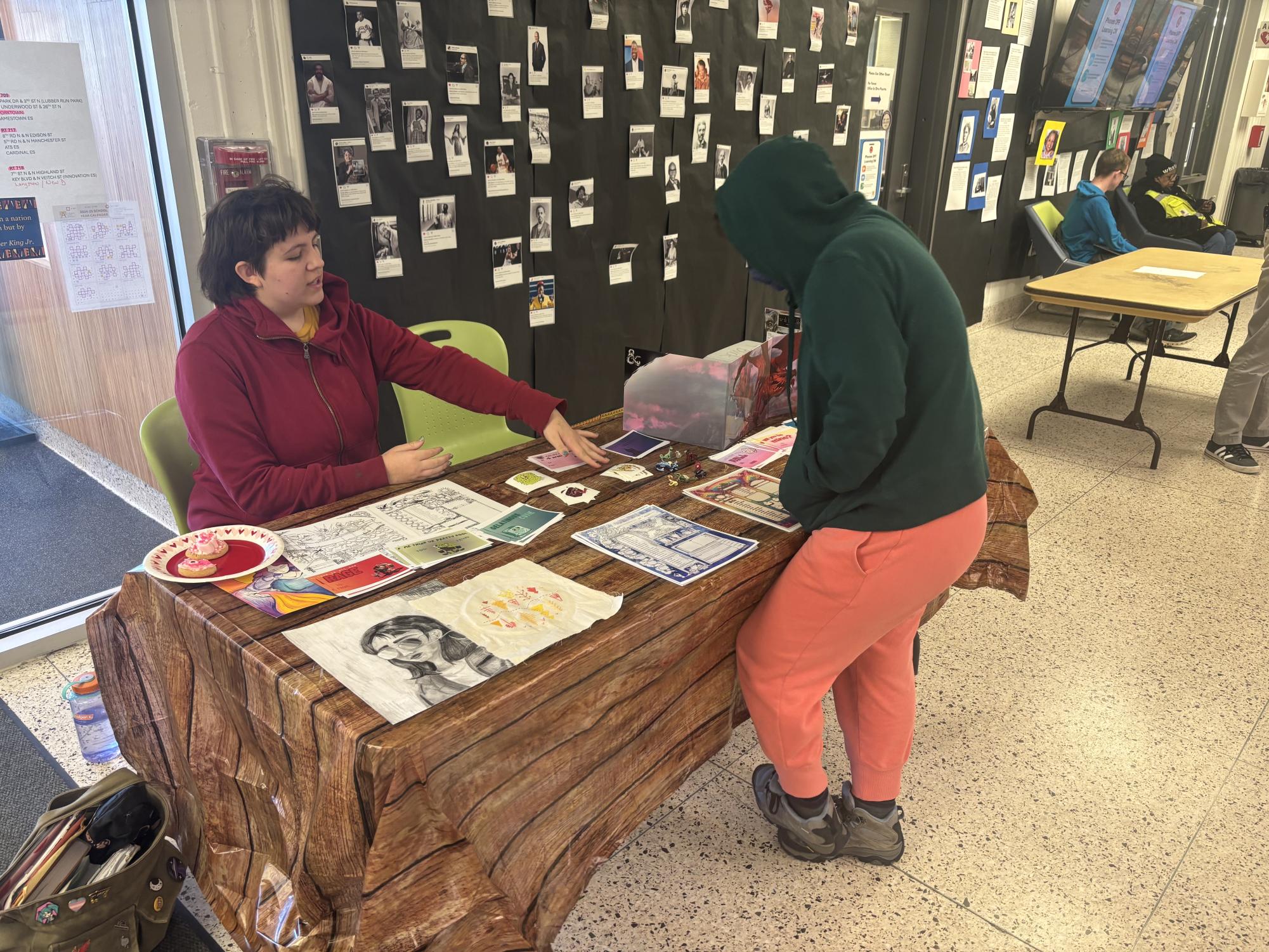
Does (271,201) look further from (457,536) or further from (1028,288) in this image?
(1028,288)

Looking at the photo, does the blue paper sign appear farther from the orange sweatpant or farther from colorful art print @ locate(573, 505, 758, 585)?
the orange sweatpant

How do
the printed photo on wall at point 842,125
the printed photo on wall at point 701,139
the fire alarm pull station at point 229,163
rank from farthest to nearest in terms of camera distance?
the printed photo on wall at point 842,125, the printed photo on wall at point 701,139, the fire alarm pull station at point 229,163

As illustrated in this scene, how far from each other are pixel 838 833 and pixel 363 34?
2.58m

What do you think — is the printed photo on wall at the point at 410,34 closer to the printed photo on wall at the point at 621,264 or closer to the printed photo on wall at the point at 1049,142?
the printed photo on wall at the point at 621,264

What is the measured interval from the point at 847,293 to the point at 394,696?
88cm

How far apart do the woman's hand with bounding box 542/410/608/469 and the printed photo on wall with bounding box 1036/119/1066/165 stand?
19.7ft

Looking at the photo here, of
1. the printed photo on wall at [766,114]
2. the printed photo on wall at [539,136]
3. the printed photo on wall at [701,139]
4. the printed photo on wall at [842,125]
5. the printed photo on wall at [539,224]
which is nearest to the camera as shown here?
the printed photo on wall at [539,136]

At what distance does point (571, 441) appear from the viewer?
2.01 meters

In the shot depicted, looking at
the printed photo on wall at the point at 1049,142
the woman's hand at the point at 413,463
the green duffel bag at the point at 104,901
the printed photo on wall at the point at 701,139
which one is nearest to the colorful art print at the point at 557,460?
the woman's hand at the point at 413,463

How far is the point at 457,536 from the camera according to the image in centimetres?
161

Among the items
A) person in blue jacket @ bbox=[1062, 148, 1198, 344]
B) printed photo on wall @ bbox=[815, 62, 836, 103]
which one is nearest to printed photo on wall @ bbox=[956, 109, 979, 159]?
person in blue jacket @ bbox=[1062, 148, 1198, 344]

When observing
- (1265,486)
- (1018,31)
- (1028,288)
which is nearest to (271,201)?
(1028,288)

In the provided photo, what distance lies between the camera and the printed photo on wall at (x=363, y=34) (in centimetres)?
258

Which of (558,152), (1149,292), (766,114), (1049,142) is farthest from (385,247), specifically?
(1049,142)
